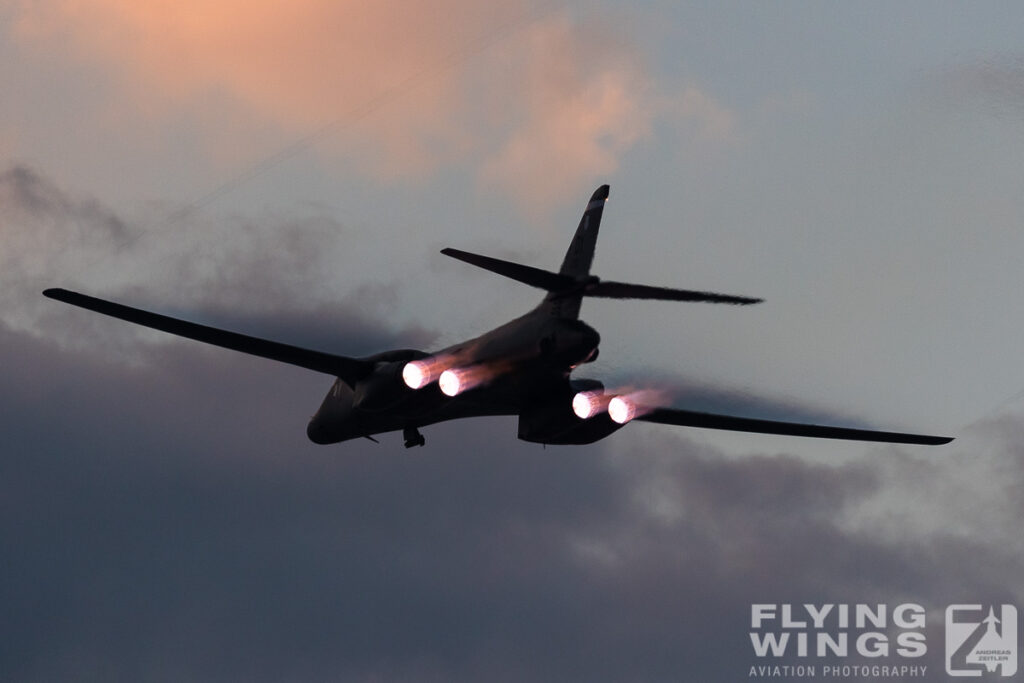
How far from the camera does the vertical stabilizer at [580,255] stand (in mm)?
42266

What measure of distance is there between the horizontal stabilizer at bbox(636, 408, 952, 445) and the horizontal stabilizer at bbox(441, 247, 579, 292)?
8486mm

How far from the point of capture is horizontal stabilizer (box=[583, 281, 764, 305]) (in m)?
39.6

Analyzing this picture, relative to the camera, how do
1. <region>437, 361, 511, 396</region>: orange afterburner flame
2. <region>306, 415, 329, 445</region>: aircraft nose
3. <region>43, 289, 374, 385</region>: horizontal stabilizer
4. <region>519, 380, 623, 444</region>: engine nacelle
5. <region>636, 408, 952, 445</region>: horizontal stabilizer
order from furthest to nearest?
1. <region>306, 415, 329, 445</region>: aircraft nose
2. <region>636, 408, 952, 445</region>: horizontal stabilizer
3. <region>519, 380, 623, 444</region>: engine nacelle
4. <region>437, 361, 511, 396</region>: orange afterburner flame
5. <region>43, 289, 374, 385</region>: horizontal stabilizer

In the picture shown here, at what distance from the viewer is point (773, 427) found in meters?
50.8

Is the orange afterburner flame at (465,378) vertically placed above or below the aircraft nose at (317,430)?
below

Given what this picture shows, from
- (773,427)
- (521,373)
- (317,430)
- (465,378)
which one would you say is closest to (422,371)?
(465,378)

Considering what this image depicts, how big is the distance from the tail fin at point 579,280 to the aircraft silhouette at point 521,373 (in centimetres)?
3

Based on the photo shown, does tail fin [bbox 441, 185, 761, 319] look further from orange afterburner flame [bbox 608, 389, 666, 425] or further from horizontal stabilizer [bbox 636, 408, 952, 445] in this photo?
horizontal stabilizer [bbox 636, 408, 952, 445]

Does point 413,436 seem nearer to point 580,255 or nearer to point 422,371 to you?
point 422,371

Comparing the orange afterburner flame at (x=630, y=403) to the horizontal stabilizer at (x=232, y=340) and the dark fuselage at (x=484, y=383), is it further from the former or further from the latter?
the horizontal stabilizer at (x=232, y=340)

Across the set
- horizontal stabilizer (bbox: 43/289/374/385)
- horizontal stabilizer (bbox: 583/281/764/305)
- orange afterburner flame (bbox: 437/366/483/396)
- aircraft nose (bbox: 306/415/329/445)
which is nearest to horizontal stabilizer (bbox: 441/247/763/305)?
horizontal stabilizer (bbox: 583/281/764/305)

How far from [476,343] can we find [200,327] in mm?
7405

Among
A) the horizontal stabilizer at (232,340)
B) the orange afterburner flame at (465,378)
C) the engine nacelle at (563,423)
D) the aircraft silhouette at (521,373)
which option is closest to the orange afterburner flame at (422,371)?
the aircraft silhouette at (521,373)

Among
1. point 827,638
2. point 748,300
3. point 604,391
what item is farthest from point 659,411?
point 827,638
